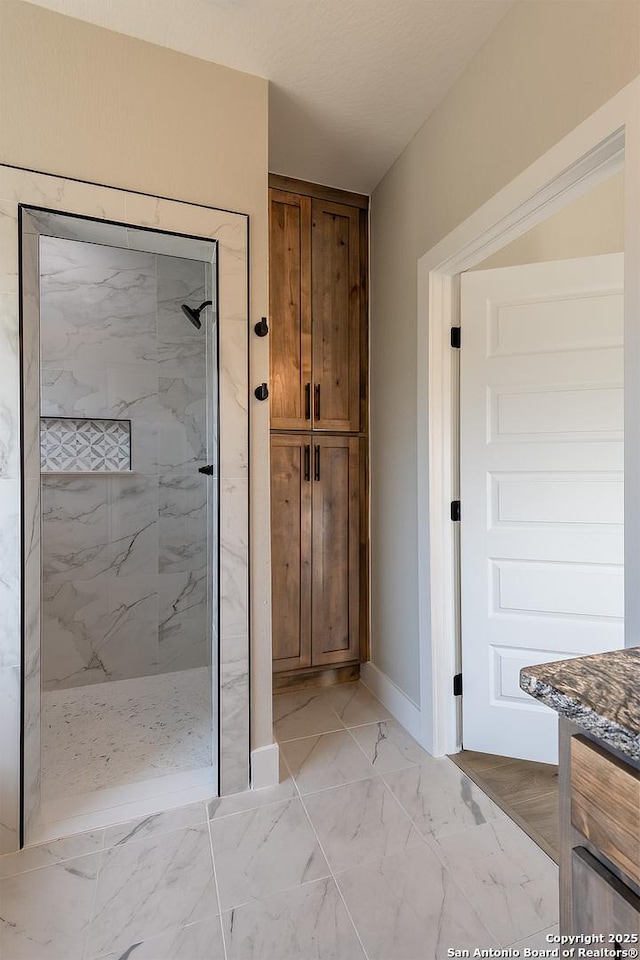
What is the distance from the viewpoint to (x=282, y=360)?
2.40 meters

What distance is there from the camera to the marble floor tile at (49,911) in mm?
1183

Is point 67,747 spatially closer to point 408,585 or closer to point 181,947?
point 181,947

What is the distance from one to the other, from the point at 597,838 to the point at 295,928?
1.00 meters

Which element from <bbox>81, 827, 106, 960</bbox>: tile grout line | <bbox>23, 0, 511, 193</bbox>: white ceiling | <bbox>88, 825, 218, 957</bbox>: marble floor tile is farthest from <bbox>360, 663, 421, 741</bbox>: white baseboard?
<bbox>23, 0, 511, 193</bbox>: white ceiling

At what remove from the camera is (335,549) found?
8.43 feet

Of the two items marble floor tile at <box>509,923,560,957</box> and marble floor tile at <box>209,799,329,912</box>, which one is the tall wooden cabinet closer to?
marble floor tile at <box>209,799,329,912</box>

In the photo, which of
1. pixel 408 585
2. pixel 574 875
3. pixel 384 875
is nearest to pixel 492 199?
pixel 408 585

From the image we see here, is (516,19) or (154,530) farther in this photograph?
(154,530)

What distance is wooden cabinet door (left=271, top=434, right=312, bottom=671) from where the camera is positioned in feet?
7.99

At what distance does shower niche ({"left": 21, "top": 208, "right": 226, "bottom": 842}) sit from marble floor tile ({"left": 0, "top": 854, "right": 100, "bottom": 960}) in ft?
1.94

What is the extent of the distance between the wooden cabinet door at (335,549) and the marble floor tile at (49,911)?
1.36 metres

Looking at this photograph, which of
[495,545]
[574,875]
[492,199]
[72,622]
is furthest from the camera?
[72,622]

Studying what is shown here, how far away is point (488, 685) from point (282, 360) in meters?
1.78

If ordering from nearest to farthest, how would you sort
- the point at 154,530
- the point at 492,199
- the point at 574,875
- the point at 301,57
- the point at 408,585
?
the point at 574,875, the point at 492,199, the point at 301,57, the point at 408,585, the point at 154,530
